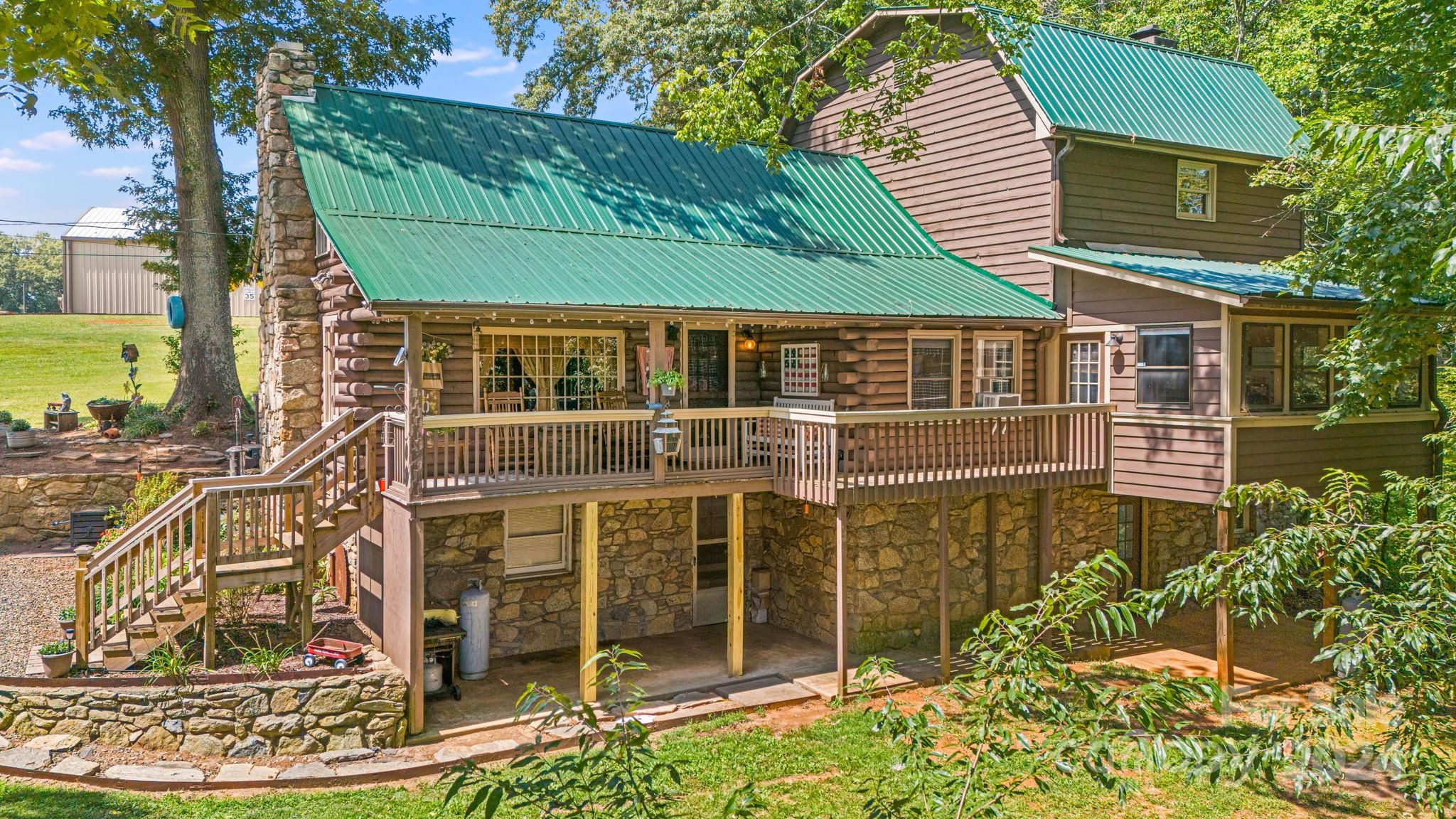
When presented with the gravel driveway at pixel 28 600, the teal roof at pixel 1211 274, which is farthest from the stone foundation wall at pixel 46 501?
the teal roof at pixel 1211 274

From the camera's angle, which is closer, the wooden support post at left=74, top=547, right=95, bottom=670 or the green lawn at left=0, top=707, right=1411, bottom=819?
the green lawn at left=0, top=707, right=1411, bottom=819

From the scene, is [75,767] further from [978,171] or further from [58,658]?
[978,171]

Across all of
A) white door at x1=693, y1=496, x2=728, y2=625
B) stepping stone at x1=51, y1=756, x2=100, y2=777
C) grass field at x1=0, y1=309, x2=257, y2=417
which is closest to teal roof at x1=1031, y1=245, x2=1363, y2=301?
white door at x1=693, y1=496, x2=728, y2=625

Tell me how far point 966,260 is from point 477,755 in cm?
1098

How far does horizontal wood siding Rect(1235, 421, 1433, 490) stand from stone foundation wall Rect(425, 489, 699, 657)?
7.01m

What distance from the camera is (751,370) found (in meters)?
14.9

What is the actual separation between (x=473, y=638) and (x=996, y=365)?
8.54 metres

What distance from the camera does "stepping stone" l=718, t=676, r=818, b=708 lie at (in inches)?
455

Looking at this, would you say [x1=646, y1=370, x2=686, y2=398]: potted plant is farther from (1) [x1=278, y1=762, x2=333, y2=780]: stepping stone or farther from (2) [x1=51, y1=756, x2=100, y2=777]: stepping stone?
(2) [x1=51, y1=756, x2=100, y2=777]: stepping stone

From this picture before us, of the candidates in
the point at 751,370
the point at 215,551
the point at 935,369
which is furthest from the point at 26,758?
the point at 935,369

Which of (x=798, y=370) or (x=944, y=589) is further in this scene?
(x=798, y=370)

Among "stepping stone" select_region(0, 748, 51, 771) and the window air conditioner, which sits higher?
the window air conditioner

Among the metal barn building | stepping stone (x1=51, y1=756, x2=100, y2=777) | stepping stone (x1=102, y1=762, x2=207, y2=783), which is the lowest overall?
stepping stone (x1=102, y1=762, x2=207, y2=783)

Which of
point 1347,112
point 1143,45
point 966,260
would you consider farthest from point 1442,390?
point 966,260
